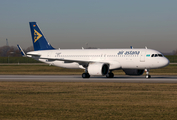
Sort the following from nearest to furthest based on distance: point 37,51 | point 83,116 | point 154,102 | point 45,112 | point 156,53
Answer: point 83,116 → point 45,112 → point 154,102 → point 156,53 → point 37,51

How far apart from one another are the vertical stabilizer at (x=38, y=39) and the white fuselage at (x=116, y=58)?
14.8ft

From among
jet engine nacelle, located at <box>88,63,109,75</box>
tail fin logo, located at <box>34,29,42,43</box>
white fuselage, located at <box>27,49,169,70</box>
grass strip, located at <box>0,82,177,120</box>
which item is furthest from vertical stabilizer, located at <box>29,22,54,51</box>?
grass strip, located at <box>0,82,177,120</box>

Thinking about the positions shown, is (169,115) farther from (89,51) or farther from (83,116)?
(89,51)

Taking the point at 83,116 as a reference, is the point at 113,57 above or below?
above

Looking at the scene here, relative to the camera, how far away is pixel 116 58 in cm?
4281

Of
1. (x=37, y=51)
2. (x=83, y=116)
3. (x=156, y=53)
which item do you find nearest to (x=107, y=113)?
(x=83, y=116)

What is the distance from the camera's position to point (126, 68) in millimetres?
42906

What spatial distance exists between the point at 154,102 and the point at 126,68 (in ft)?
81.0

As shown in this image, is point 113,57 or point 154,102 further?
point 113,57

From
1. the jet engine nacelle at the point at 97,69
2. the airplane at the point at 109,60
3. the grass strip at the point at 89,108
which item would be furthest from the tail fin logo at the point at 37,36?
the grass strip at the point at 89,108

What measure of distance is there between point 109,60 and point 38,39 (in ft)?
50.3

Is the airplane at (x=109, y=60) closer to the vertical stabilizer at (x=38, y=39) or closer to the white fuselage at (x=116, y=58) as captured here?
the white fuselage at (x=116, y=58)

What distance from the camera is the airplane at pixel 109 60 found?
40.8m

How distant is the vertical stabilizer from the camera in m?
52.4
